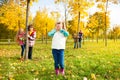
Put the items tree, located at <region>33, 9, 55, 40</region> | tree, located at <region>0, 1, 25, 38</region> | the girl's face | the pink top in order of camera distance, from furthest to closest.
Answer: tree, located at <region>33, 9, 55, 40</region>, tree, located at <region>0, 1, 25, 38</region>, the pink top, the girl's face

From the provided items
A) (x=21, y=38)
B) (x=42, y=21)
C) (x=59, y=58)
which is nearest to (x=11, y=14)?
(x=42, y=21)

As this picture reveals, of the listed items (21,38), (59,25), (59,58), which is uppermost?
(59,25)

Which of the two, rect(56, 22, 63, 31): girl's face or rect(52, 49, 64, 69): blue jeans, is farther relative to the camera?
rect(52, 49, 64, 69): blue jeans

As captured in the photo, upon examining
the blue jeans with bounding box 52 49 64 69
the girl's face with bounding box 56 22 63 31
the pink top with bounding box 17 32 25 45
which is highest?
the girl's face with bounding box 56 22 63 31

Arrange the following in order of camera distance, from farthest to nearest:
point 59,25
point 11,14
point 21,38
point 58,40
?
point 11,14 < point 21,38 < point 58,40 < point 59,25

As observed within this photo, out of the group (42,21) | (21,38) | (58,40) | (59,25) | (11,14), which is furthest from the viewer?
(42,21)

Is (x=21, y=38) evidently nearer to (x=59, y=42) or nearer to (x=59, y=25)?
(x=59, y=42)

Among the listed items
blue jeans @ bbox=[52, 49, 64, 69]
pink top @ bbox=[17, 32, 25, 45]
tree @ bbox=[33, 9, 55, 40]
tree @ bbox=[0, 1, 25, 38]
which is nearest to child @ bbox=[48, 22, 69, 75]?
blue jeans @ bbox=[52, 49, 64, 69]

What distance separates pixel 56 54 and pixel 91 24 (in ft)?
105

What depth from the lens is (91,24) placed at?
4038 cm

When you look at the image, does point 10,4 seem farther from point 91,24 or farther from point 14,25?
point 91,24

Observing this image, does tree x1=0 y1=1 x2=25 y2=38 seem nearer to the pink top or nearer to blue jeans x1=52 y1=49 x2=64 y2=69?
the pink top

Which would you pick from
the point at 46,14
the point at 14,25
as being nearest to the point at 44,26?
the point at 46,14

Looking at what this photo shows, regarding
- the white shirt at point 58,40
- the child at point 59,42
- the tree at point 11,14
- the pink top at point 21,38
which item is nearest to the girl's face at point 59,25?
the child at point 59,42
